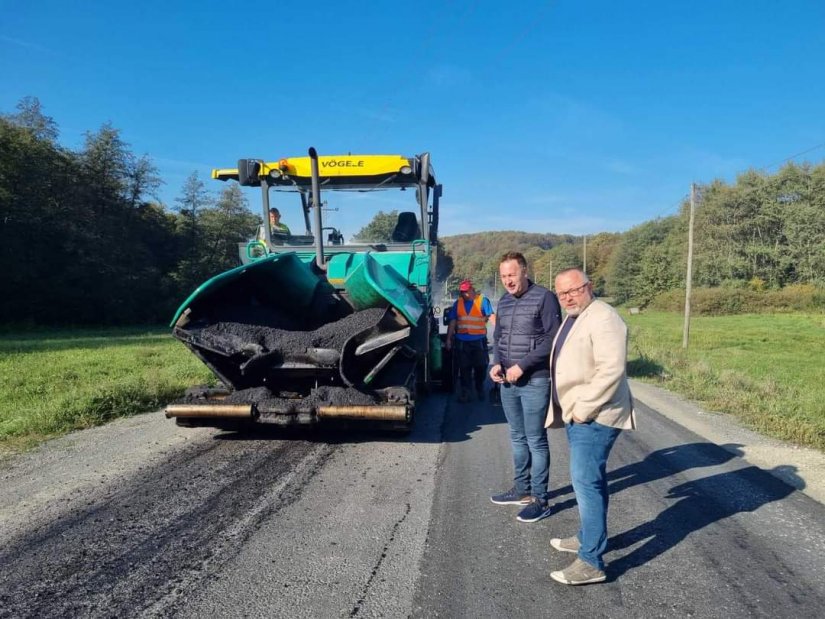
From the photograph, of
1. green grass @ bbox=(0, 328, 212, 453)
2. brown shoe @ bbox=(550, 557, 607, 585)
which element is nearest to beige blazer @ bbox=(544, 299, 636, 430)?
brown shoe @ bbox=(550, 557, 607, 585)

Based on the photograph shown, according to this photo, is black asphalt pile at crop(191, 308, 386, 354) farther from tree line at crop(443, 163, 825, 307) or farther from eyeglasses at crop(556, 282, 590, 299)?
tree line at crop(443, 163, 825, 307)

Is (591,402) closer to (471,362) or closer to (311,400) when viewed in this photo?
(311,400)

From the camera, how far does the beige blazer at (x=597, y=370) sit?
2.73m

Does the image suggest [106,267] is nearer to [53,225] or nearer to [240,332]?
[53,225]

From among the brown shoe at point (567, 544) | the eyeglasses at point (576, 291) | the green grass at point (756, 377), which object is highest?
the eyeglasses at point (576, 291)

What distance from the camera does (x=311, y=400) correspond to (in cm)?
A: 490

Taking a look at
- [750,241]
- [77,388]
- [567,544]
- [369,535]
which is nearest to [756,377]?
[567,544]

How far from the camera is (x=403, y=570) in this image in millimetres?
2918

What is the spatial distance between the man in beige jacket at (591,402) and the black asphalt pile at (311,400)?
228cm

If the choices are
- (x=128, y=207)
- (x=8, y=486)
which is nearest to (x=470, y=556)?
(x=8, y=486)

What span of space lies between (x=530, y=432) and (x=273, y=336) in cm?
256

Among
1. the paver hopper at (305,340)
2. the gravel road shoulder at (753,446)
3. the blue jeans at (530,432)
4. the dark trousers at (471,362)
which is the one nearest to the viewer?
the blue jeans at (530,432)

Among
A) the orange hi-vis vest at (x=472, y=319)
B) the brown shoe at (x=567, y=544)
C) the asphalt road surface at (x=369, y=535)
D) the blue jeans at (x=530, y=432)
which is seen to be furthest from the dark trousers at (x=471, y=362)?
the brown shoe at (x=567, y=544)

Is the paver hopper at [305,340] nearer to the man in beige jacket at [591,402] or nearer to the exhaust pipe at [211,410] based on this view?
the exhaust pipe at [211,410]
